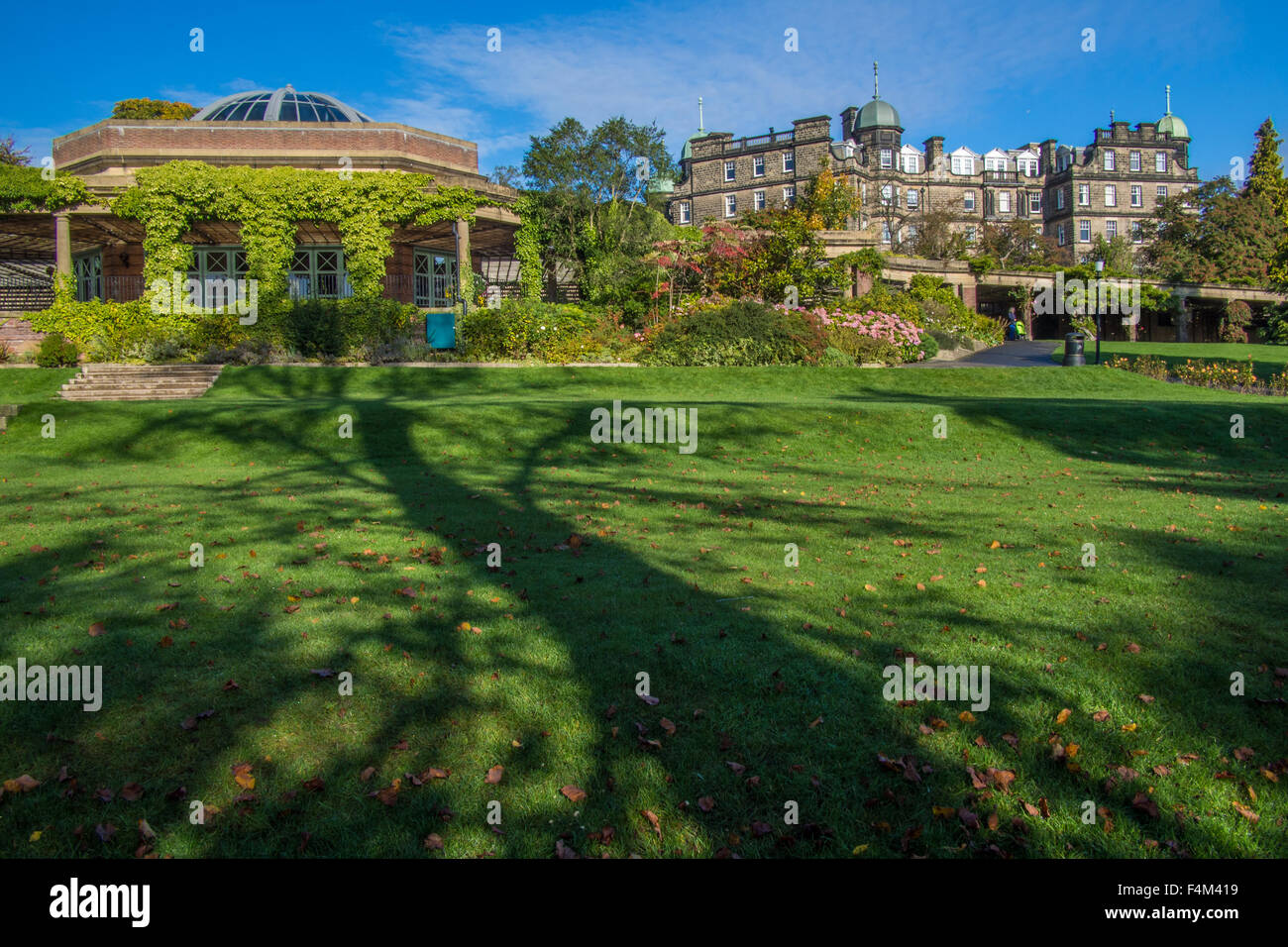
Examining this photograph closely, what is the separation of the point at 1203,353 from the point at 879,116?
53758 millimetres

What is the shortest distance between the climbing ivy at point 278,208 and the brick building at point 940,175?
47.2m

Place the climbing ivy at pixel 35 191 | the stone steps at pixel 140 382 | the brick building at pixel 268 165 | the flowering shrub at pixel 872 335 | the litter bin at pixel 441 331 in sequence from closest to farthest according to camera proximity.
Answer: the stone steps at pixel 140 382
the litter bin at pixel 441 331
the climbing ivy at pixel 35 191
the flowering shrub at pixel 872 335
the brick building at pixel 268 165

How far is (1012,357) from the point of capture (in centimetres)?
3416

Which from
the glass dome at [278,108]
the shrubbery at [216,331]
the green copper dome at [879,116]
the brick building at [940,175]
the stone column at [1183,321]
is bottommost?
the shrubbery at [216,331]

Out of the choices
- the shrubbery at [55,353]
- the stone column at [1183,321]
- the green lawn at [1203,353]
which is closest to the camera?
the shrubbery at [55,353]

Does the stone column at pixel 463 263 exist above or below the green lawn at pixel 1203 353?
above

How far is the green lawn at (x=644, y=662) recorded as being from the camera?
11.1 ft

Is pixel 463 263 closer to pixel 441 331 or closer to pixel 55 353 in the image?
pixel 441 331

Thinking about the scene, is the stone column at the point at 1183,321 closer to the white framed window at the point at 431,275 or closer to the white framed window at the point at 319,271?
the white framed window at the point at 431,275

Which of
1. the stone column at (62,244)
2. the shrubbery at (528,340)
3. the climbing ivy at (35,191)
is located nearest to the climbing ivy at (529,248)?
the shrubbery at (528,340)

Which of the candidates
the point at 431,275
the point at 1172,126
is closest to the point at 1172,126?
the point at 1172,126

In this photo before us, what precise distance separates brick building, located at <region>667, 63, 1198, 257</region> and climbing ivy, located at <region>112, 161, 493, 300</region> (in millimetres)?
47160

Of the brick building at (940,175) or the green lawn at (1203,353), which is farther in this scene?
the brick building at (940,175)

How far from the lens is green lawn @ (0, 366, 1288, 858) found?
133 inches
